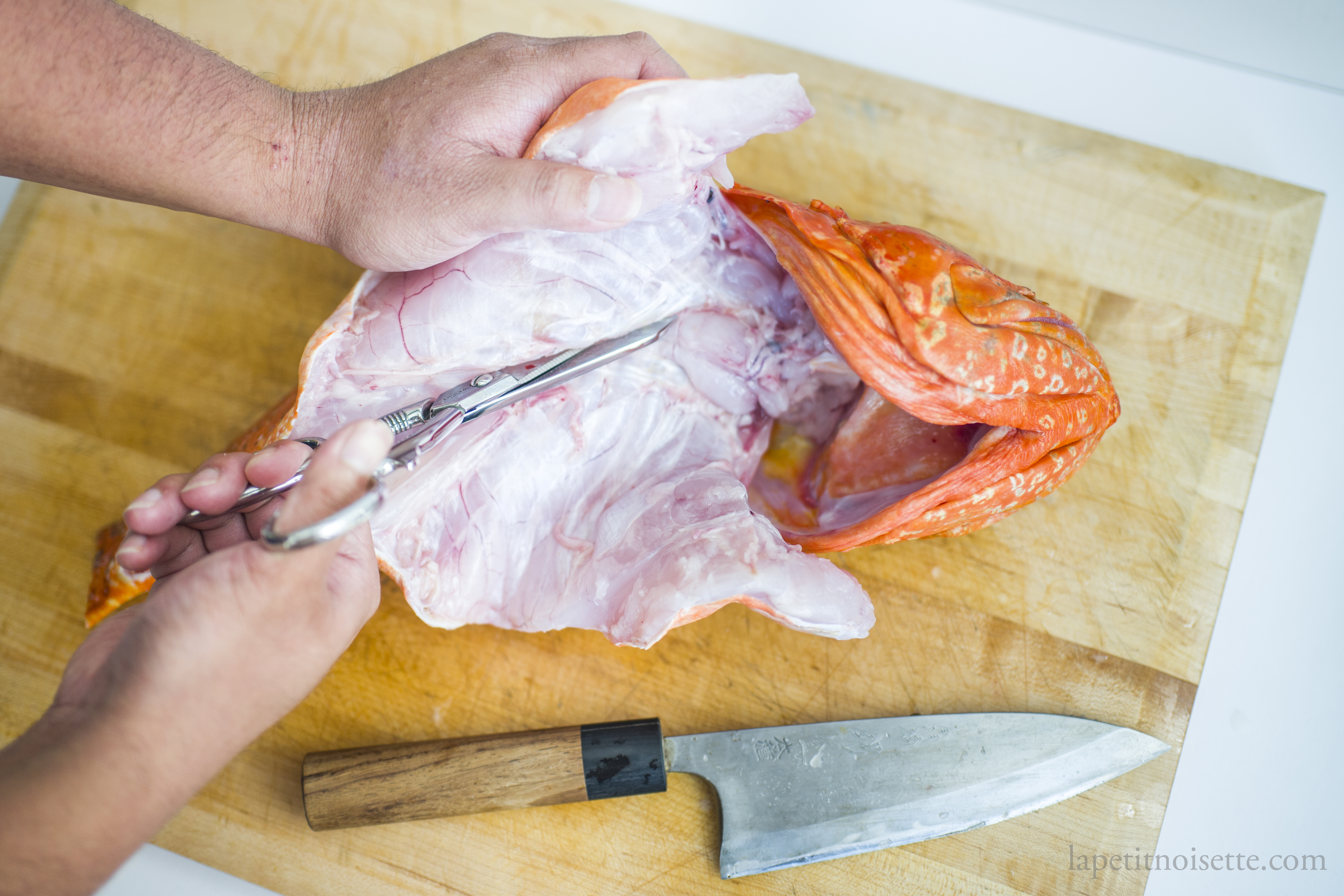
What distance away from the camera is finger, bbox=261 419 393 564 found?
40.1 inches

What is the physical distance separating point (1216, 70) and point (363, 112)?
235 centimetres

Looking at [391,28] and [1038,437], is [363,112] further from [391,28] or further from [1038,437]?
[1038,437]

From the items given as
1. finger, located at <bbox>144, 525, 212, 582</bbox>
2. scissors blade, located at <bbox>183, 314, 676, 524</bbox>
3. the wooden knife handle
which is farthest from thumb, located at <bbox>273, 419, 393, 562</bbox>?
the wooden knife handle

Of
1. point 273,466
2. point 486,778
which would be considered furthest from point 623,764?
point 273,466

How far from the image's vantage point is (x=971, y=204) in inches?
83.1

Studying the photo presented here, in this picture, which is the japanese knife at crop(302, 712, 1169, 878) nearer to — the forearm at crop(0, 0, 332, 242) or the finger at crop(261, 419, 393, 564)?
the finger at crop(261, 419, 393, 564)

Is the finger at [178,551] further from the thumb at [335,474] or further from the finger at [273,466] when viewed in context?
the thumb at [335,474]

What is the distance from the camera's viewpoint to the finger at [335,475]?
3.34 feet

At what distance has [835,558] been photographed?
195cm

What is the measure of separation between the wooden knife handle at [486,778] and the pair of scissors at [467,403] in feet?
2.11

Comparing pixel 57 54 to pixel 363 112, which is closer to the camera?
pixel 57 54

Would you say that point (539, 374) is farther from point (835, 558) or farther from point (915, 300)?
point (835, 558)

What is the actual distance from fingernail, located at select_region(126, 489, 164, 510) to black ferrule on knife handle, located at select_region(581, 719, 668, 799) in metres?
0.95

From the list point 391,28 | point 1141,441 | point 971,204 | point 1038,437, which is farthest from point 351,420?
point 1141,441
